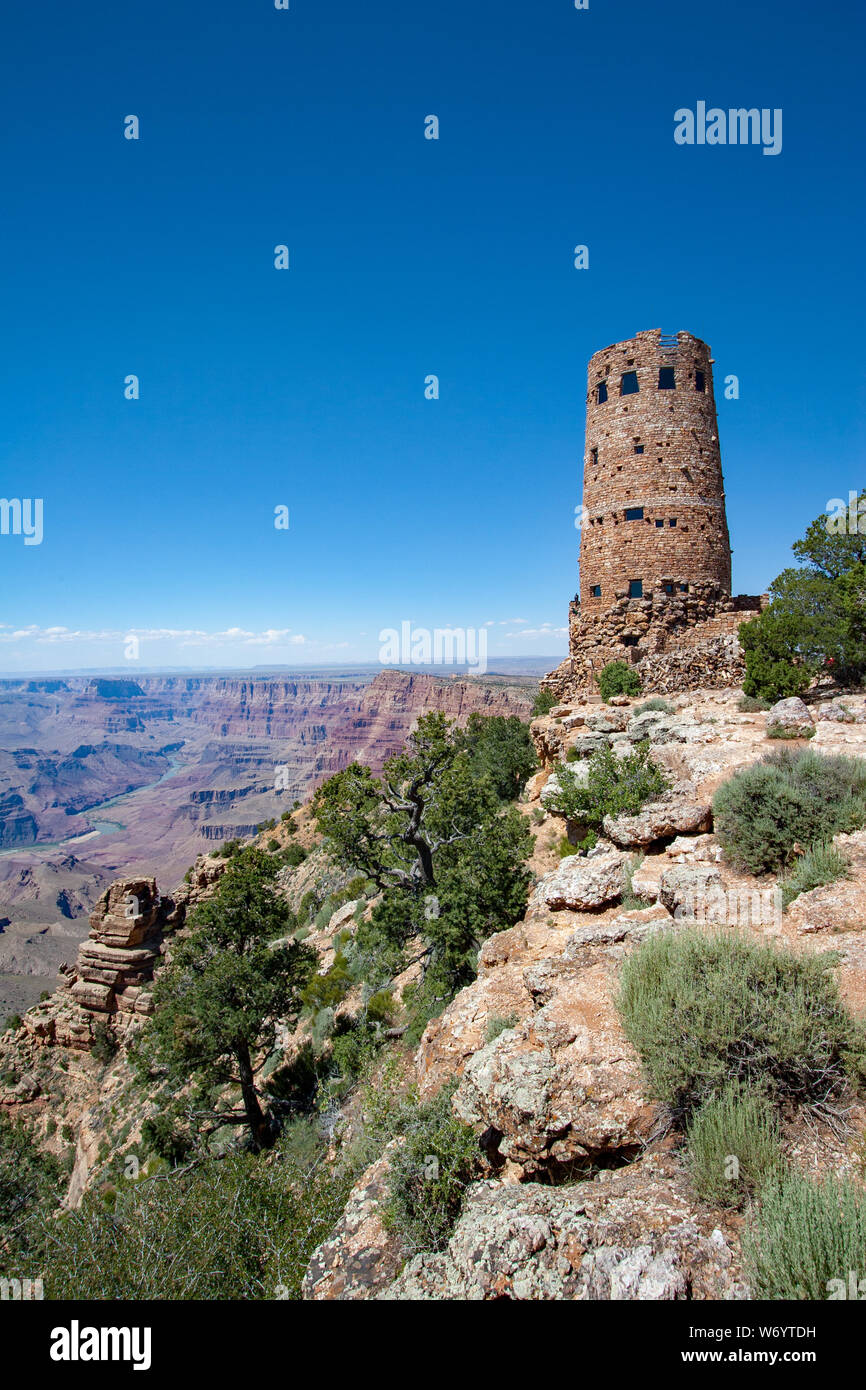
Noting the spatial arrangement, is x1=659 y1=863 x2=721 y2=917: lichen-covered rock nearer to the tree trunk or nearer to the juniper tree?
the juniper tree

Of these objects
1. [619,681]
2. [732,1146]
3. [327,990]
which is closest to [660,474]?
[619,681]

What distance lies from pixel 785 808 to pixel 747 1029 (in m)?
4.86

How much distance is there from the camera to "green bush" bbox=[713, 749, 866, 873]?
314 inches

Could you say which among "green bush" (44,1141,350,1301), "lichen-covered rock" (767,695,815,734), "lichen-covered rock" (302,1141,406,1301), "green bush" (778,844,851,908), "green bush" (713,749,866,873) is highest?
"lichen-covered rock" (767,695,815,734)

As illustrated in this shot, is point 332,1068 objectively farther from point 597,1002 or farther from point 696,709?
point 696,709

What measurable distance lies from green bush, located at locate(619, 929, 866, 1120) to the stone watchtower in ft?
61.1

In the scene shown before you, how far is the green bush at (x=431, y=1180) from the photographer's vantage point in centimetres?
450

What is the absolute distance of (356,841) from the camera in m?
14.9

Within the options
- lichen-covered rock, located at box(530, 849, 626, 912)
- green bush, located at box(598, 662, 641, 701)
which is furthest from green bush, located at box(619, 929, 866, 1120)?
green bush, located at box(598, 662, 641, 701)

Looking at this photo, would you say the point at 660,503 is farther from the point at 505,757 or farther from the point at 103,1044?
the point at 103,1044

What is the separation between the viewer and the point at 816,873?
695 centimetres
